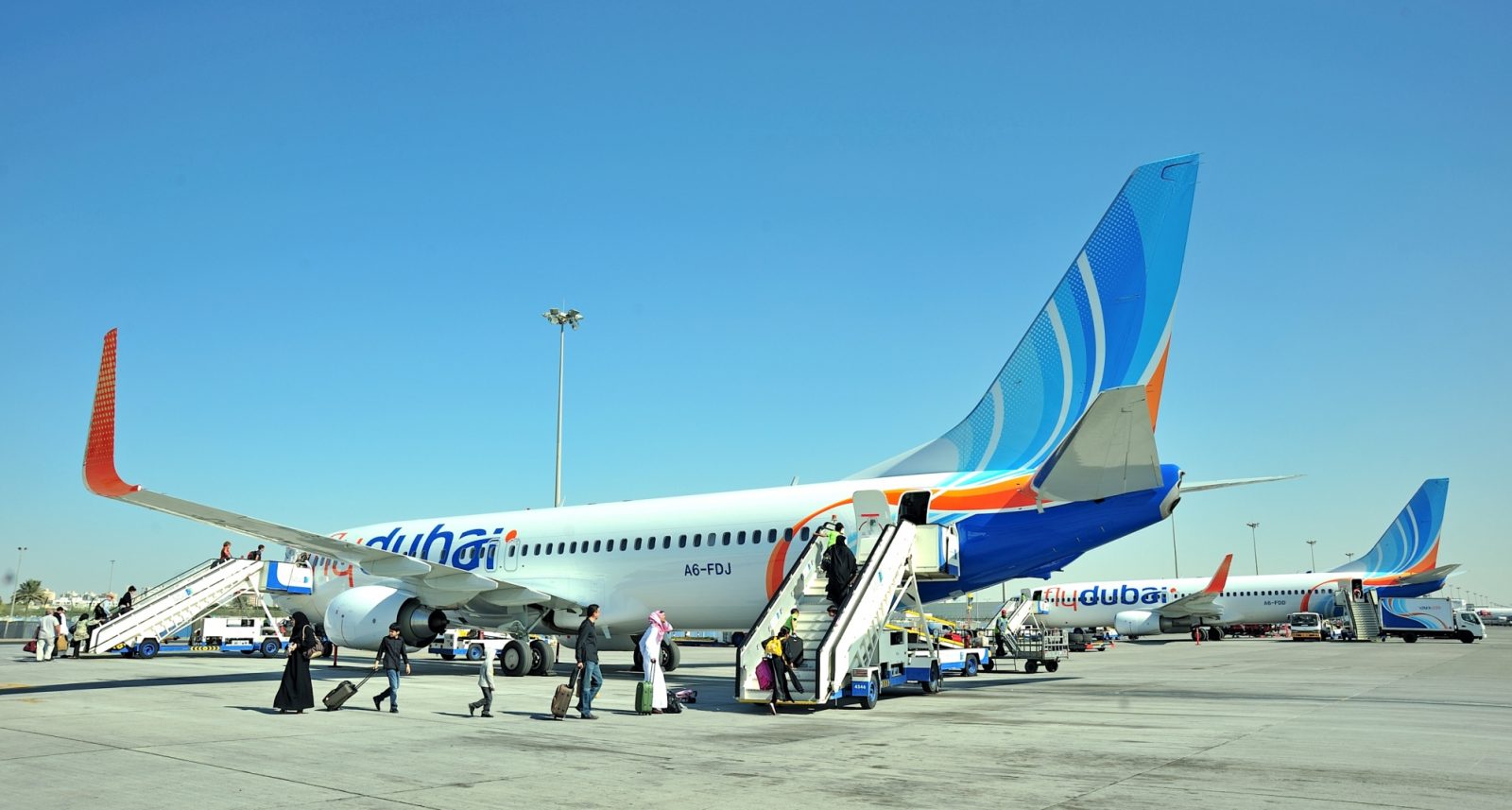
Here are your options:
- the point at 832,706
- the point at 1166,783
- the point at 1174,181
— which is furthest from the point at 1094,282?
the point at 1166,783

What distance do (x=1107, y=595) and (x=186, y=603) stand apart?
48.4m

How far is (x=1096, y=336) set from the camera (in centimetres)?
1756

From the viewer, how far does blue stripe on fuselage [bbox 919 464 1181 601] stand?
15.7 m

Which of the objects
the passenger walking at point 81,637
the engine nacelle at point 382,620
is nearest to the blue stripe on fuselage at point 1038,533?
the engine nacelle at point 382,620

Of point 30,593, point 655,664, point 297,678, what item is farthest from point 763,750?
point 30,593

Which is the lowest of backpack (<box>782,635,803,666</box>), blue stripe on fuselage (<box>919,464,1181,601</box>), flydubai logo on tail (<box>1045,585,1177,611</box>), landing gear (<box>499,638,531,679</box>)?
landing gear (<box>499,638,531,679</box>)

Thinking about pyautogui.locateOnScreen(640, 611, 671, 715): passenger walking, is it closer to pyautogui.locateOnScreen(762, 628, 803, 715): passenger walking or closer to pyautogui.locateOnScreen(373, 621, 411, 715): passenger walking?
pyautogui.locateOnScreen(762, 628, 803, 715): passenger walking

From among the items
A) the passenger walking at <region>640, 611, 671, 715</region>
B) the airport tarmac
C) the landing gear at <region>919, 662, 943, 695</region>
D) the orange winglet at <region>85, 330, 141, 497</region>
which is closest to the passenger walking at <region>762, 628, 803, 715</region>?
the airport tarmac

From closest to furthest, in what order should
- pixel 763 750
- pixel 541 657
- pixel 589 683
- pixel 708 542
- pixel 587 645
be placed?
pixel 763 750
pixel 589 683
pixel 587 645
pixel 708 542
pixel 541 657

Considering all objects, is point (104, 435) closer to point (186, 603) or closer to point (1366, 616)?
point (186, 603)

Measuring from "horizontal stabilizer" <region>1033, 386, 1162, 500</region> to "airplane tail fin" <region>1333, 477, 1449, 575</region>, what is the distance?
54.2 meters

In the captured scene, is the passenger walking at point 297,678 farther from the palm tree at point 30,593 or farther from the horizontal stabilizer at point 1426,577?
the palm tree at point 30,593

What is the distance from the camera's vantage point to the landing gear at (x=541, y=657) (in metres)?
21.0

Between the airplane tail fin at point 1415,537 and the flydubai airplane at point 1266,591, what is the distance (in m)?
0.05
